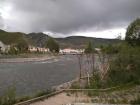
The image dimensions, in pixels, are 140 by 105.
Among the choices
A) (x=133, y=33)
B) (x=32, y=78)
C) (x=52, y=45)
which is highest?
(x=133, y=33)

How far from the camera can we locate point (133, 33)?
53219 mm

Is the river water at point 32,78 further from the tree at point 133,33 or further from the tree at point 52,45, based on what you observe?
the tree at point 52,45

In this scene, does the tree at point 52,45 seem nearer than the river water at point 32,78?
No

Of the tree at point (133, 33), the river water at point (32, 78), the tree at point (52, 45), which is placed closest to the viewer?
the river water at point (32, 78)

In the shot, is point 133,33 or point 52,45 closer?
point 133,33

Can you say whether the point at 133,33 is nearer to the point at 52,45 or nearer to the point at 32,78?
the point at 32,78

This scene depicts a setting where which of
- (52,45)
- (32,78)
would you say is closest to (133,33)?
(32,78)

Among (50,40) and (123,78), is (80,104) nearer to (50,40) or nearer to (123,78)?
(123,78)

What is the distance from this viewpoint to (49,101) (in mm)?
19594

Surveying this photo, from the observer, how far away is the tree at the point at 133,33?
170 ft

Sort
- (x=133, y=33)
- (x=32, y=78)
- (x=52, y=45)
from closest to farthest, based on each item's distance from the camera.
Result: 1. (x=32, y=78)
2. (x=133, y=33)
3. (x=52, y=45)

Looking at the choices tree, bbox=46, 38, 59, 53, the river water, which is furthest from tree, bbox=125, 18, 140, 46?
tree, bbox=46, 38, 59, 53

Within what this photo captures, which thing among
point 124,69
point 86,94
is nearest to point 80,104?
point 86,94

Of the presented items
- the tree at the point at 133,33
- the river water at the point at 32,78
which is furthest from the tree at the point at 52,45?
the tree at the point at 133,33
